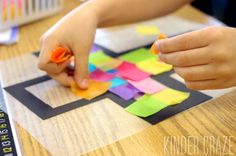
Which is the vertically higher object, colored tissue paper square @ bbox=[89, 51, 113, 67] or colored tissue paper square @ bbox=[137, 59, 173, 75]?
A: colored tissue paper square @ bbox=[137, 59, 173, 75]

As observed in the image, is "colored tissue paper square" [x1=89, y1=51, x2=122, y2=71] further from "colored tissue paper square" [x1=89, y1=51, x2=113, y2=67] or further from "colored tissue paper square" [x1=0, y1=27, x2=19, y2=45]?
"colored tissue paper square" [x1=0, y1=27, x2=19, y2=45]

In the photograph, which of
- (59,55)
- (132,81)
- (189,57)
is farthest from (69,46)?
(189,57)

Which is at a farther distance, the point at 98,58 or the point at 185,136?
the point at 98,58

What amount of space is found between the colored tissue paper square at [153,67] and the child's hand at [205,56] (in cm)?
13

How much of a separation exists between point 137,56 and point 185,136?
27 centimetres

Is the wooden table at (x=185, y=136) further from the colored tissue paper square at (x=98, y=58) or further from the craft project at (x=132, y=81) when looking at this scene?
the colored tissue paper square at (x=98, y=58)

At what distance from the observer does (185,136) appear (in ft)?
1.79

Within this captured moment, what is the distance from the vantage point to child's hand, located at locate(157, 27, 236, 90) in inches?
21.5

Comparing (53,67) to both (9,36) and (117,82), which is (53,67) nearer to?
(117,82)

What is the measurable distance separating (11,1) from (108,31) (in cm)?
→ 23

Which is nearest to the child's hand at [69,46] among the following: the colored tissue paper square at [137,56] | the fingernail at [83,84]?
the fingernail at [83,84]

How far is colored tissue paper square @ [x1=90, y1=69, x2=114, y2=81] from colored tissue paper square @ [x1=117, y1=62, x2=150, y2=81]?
21 millimetres

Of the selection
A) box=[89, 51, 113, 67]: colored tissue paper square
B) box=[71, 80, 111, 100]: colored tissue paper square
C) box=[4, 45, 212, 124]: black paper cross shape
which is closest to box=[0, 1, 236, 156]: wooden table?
box=[4, 45, 212, 124]: black paper cross shape

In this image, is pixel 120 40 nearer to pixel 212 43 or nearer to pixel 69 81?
pixel 69 81
